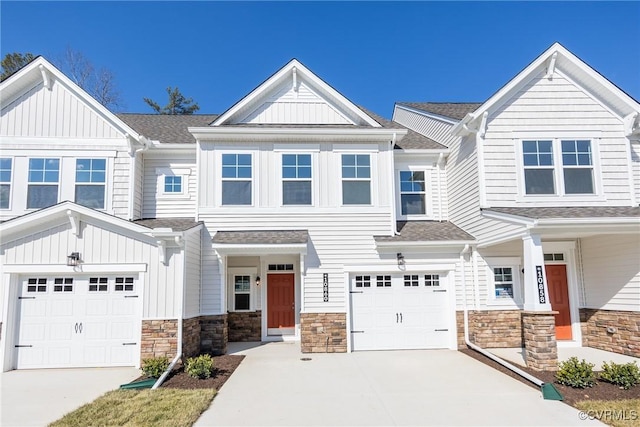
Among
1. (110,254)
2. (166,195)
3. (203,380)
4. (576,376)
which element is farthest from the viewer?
(166,195)

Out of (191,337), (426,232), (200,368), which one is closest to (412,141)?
(426,232)

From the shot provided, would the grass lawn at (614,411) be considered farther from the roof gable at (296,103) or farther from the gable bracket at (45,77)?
the gable bracket at (45,77)

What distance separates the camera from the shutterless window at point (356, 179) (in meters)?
11.9

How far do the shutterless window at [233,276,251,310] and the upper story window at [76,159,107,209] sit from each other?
4.46m

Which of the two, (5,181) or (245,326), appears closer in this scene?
(5,181)

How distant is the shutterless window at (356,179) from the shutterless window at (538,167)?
419cm

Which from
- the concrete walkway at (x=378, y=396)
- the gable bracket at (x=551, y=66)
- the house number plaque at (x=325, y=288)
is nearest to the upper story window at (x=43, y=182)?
the concrete walkway at (x=378, y=396)

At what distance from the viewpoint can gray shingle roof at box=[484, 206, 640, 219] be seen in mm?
9595

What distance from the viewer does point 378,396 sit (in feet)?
23.9

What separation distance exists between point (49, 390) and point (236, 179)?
252 inches

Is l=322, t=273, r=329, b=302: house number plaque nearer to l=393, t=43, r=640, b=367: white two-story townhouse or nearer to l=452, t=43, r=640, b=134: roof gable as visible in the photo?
l=393, t=43, r=640, b=367: white two-story townhouse

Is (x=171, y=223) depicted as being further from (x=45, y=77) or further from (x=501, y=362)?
(x=501, y=362)

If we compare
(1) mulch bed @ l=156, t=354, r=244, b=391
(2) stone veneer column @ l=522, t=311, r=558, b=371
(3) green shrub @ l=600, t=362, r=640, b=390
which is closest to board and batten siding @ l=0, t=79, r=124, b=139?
(1) mulch bed @ l=156, t=354, r=244, b=391

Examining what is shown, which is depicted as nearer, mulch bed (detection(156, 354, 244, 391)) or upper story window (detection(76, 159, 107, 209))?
mulch bed (detection(156, 354, 244, 391))
